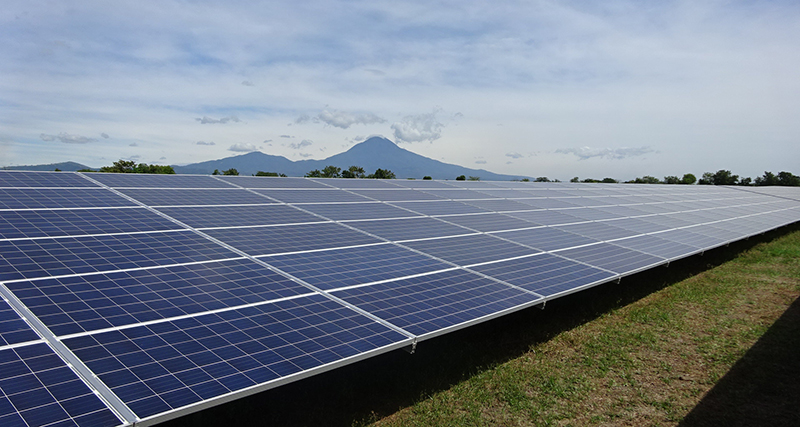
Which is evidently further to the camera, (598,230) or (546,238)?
(598,230)

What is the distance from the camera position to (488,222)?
18156 mm

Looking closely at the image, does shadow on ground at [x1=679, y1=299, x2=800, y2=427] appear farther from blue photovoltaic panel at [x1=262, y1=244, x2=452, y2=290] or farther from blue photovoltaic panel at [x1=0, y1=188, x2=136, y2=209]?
blue photovoltaic panel at [x1=0, y1=188, x2=136, y2=209]

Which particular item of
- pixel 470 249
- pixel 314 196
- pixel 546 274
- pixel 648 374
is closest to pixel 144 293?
pixel 470 249

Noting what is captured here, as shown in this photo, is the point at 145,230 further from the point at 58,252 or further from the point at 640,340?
the point at 640,340

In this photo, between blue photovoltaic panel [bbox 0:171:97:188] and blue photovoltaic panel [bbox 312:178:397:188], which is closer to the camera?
blue photovoltaic panel [bbox 0:171:97:188]

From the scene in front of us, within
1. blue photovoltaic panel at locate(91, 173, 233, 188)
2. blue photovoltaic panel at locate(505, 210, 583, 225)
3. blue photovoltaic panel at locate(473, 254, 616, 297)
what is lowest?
blue photovoltaic panel at locate(473, 254, 616, 297)

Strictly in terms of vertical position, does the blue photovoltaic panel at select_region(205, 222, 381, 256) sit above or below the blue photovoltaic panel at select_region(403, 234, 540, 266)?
above

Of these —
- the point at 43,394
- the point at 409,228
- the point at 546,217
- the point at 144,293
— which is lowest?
the point at 43,394

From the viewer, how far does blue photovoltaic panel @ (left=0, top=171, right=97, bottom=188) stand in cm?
1402

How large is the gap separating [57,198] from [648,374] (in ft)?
54.7

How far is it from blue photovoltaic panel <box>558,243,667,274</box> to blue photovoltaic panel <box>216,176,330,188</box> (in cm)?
1135

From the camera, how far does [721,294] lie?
1942cm

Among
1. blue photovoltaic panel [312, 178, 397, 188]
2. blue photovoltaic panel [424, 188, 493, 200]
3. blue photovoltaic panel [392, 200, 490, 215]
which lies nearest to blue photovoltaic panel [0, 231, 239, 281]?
blue photovoltaic panel [392, 200, 490, 215]

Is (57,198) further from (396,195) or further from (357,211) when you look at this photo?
(396,195)
